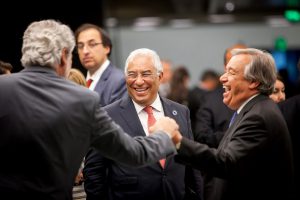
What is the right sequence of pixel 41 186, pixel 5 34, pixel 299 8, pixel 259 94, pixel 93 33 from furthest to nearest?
pixel 299 8 → pixel 5 34 → pixel 93 33 → pixel 259 94 → pixel 41 186

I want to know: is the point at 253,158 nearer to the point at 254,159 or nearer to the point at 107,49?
the point at 254,159

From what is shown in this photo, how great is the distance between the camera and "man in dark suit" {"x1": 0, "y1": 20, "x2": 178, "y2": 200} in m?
2.43

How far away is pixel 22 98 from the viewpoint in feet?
8.07

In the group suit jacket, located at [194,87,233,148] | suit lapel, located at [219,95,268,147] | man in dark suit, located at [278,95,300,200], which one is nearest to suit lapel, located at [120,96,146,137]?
suit lapel, located at [219,95,268,147]

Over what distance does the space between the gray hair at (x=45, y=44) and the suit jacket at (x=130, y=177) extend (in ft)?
2.87

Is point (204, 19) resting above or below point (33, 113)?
below

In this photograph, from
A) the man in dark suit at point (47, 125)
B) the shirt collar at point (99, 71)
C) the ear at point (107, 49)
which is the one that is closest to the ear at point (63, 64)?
the man in dark suit at point (47, 125)

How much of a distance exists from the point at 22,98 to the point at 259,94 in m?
1.30

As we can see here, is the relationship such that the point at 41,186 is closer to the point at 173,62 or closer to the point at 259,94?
the point at 259,94

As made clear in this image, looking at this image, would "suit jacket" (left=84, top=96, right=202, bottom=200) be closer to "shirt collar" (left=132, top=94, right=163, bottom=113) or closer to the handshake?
"shirt collar" (left=132, top=94, right=163, bottom=113)

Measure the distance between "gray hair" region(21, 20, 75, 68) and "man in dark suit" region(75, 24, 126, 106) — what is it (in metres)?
1.66

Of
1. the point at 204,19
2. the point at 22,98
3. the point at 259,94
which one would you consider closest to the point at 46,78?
the point at 22,98

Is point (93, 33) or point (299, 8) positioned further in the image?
point (299, 8)

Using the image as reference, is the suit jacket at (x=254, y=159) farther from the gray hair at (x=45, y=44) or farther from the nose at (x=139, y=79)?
the gray hair at (x=45, y=44)
